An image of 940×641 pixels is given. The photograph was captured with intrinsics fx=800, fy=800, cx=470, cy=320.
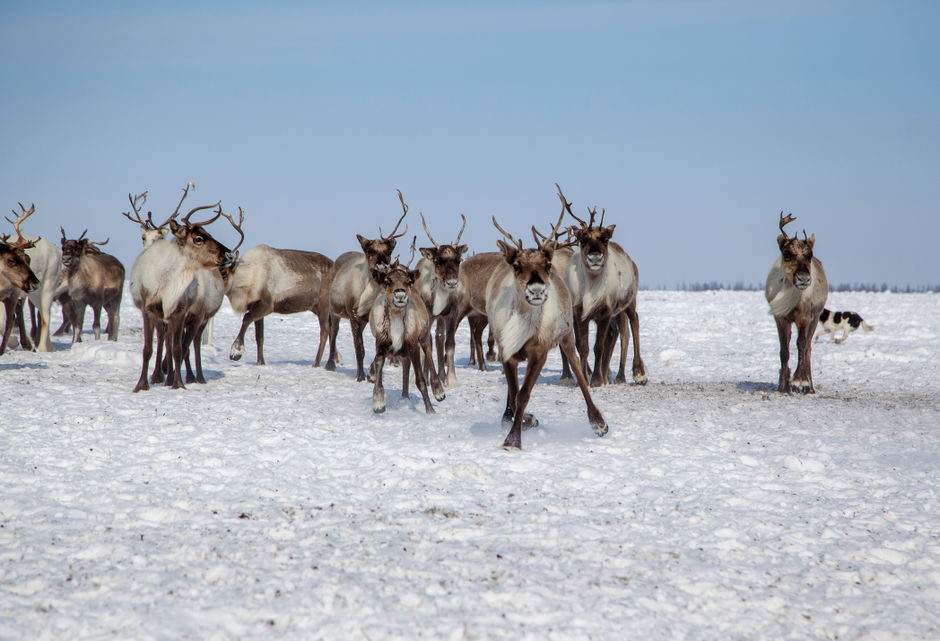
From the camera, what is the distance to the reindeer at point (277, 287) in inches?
607

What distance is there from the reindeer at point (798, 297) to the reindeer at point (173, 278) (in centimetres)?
870

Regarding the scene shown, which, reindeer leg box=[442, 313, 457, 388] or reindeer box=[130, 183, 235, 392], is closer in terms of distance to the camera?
reindeer box=[130, 183, 235, 392]

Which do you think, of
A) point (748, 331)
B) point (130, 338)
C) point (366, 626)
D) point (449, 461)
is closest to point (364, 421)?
point (449, 461)

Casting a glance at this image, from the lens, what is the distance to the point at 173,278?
11484 millimetres

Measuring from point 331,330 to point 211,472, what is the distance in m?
8.16

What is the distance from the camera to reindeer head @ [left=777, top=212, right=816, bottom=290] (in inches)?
492

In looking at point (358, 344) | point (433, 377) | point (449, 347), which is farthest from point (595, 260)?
point (358, 344)

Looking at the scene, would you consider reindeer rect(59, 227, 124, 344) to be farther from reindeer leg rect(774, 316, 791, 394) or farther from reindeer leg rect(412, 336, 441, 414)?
reindeer leg rect(774, 316, 791, 394)

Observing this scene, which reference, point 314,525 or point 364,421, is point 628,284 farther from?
point 314,525

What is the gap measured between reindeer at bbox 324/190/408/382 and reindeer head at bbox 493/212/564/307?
315 cm

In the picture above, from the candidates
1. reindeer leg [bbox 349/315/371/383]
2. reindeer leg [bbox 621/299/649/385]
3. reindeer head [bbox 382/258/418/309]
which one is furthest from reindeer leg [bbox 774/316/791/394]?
reindeer leg [bbox 349/315/371/383]

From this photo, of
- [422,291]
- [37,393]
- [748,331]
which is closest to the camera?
[37,393]

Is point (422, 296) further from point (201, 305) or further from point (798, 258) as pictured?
point (798, 258)

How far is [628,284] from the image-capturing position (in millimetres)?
13312
